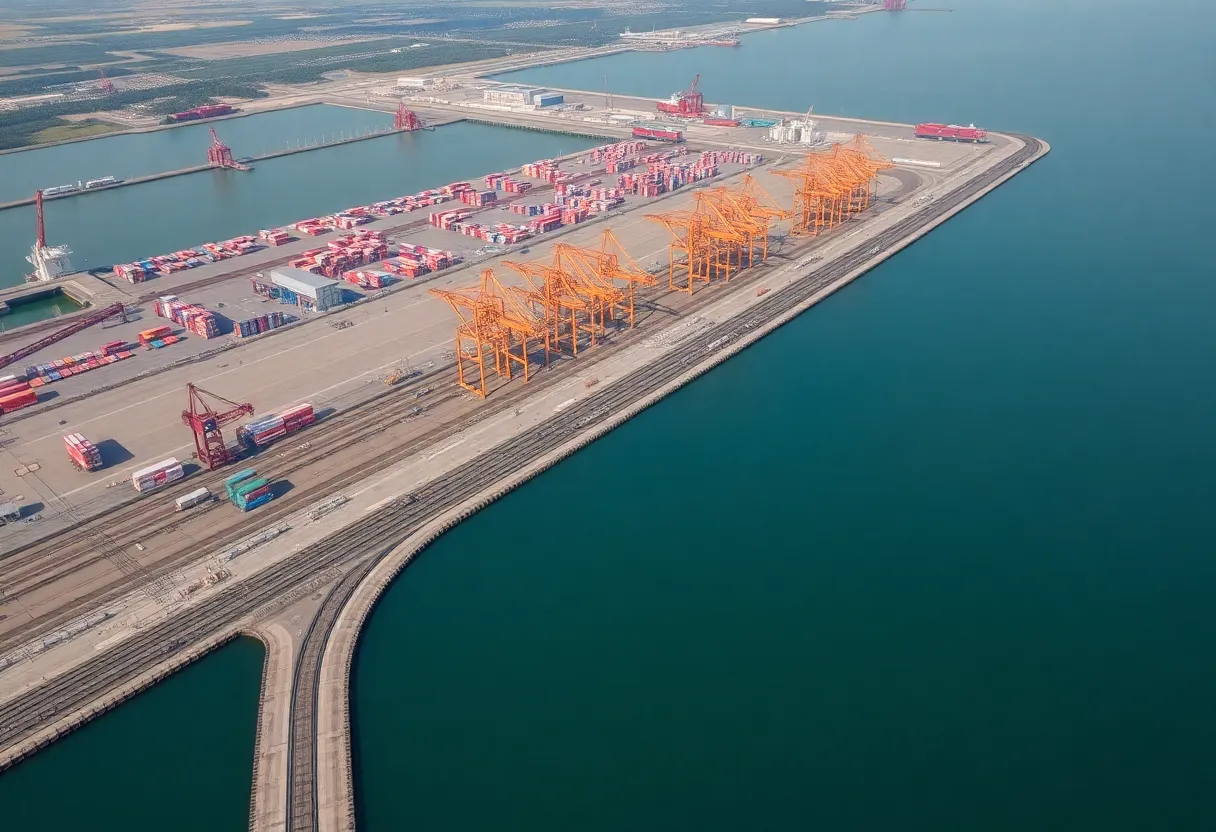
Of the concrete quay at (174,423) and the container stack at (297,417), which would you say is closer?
the concrete quay at (174,423)

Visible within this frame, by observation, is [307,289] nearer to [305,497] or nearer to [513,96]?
[305,497]

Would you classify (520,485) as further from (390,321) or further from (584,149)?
(584,149)

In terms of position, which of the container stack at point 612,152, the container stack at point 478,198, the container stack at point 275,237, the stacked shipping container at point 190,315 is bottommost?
the stacked shipping container at point 190,315

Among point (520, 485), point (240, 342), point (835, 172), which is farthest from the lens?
point (835, 172)

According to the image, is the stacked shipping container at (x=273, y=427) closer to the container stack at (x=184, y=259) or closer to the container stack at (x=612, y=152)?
the container stack at (x=184, y=259)

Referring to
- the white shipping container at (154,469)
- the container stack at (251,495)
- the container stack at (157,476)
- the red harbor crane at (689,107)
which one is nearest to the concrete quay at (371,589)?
the container stack at (251,495)

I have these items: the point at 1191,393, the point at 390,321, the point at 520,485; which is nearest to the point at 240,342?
the point at 390,321
